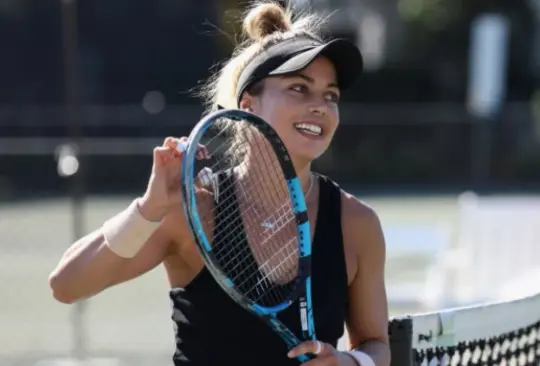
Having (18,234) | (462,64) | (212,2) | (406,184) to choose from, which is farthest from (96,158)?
(462,64)

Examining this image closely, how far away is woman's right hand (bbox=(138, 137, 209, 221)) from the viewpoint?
244 centimetres

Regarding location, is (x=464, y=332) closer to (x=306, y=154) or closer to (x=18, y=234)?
(x=306, y=154)

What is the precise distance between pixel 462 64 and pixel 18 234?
586 inches

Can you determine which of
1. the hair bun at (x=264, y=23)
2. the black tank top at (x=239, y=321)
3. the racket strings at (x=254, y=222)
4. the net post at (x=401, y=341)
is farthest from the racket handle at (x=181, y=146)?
the net post at (x=401, y=341)

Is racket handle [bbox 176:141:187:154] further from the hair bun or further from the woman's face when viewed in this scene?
the hair bun

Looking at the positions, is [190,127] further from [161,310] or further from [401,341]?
[401,341]

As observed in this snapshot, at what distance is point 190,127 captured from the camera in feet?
68.5

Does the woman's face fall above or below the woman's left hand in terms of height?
above

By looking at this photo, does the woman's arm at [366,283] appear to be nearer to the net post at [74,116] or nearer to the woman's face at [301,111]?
the woman's face at [301,111]

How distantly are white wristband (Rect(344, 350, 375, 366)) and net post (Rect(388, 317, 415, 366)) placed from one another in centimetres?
38

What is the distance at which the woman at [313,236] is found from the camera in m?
Answer: 2.53

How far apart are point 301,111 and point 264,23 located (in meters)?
0.33

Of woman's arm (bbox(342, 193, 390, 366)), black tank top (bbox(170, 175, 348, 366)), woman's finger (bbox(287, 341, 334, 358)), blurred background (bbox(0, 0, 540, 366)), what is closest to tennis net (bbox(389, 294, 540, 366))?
woman's arm (bbox(342, 193, 390, 366))

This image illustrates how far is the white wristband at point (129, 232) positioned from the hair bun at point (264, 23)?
606 mm
